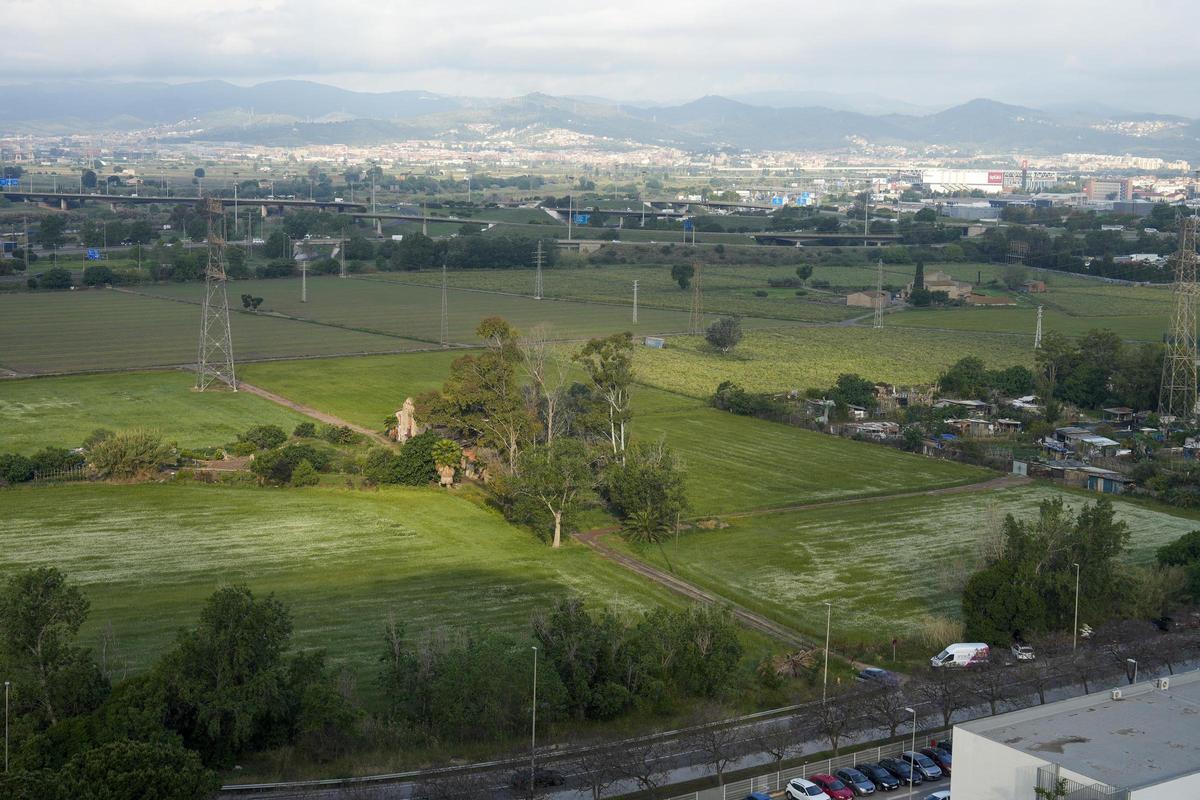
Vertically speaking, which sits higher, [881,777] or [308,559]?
[308,559]

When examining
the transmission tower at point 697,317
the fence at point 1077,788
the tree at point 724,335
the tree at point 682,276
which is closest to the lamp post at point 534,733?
the fence at point 1077,788

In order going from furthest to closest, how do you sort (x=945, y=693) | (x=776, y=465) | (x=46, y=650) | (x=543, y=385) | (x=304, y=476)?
(x=776, y=465) → (x=543, y=385) → (x=304, y=476) → (x=945, y=693) → (x=46, y=650)

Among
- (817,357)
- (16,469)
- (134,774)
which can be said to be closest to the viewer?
(134,774)

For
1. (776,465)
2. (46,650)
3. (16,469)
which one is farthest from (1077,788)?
Answer: (16,469)

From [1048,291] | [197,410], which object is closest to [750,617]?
[197,410]

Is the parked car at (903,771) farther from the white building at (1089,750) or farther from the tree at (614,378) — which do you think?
A: the tree at (614,378)

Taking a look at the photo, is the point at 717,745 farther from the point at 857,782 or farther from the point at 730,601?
the point at 730,601

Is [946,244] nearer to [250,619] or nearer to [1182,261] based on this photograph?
[1182,261]

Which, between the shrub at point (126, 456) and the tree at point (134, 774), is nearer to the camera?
the tree at point (134, 774)
